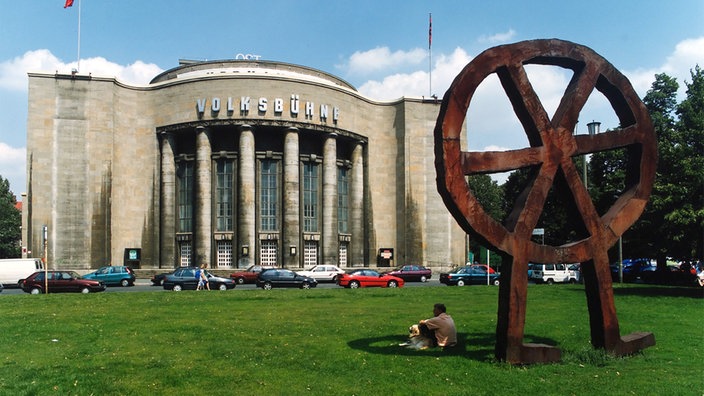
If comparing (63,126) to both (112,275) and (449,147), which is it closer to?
(112,275)

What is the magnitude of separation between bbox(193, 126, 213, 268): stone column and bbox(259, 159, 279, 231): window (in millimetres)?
4867

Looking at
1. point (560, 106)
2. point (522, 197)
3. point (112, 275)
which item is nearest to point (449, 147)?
point (522, 197)

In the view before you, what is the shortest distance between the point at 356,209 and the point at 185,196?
662 inches

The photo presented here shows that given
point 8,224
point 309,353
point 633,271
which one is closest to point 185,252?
point 8,224

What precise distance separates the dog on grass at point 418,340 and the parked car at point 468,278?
27553 mm

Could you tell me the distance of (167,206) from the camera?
55.1 metres

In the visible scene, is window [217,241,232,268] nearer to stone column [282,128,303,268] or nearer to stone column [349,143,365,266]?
stone column [282,128,303,268]

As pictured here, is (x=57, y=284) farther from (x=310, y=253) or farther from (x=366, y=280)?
(x=310, y=253)

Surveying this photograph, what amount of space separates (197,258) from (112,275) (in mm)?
12410

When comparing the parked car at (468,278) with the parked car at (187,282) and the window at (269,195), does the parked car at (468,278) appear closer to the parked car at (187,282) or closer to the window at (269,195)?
the parked car at (187,282)

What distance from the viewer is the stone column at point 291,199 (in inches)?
2117

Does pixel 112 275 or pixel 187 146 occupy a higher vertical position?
pixel 187 146

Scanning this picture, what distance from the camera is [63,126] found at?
52.2 metres

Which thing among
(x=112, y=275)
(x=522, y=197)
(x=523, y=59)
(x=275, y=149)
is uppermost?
(x=275, y=149)
